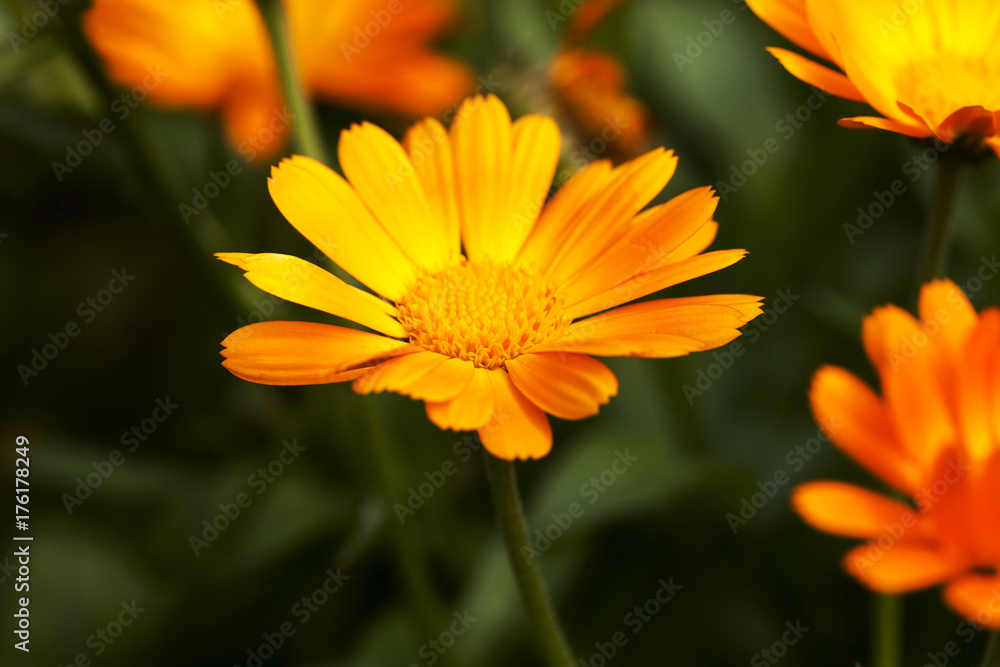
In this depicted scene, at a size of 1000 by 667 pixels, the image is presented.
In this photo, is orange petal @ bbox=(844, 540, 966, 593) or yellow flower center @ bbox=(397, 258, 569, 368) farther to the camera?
yellow flower center @ bbox=(397, 258, 569, 368)

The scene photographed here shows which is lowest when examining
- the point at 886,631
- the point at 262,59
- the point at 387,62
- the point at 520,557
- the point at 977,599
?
the point at 886,631

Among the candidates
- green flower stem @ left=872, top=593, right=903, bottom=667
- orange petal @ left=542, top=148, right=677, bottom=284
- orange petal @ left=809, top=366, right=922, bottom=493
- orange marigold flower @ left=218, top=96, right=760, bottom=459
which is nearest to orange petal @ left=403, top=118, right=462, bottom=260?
orange marigold flower @ left=218, top=96, right=760, bottom=459

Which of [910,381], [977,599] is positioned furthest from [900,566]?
[910,381]

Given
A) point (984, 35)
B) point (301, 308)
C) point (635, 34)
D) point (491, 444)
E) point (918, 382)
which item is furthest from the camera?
point (635, 34)

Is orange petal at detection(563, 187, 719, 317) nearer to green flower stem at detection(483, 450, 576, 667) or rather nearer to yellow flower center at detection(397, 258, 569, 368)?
yellow flower center at detection(397, 258, 569, 368)

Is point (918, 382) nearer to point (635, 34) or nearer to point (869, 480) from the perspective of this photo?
point (869, 480)

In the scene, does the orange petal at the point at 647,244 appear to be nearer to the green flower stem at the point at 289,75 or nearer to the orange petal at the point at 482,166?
the orange petal at the point at 482,166

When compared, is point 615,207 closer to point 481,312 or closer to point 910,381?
point 481,312

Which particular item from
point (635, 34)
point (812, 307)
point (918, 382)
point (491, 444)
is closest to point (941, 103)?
point (918, 382)
